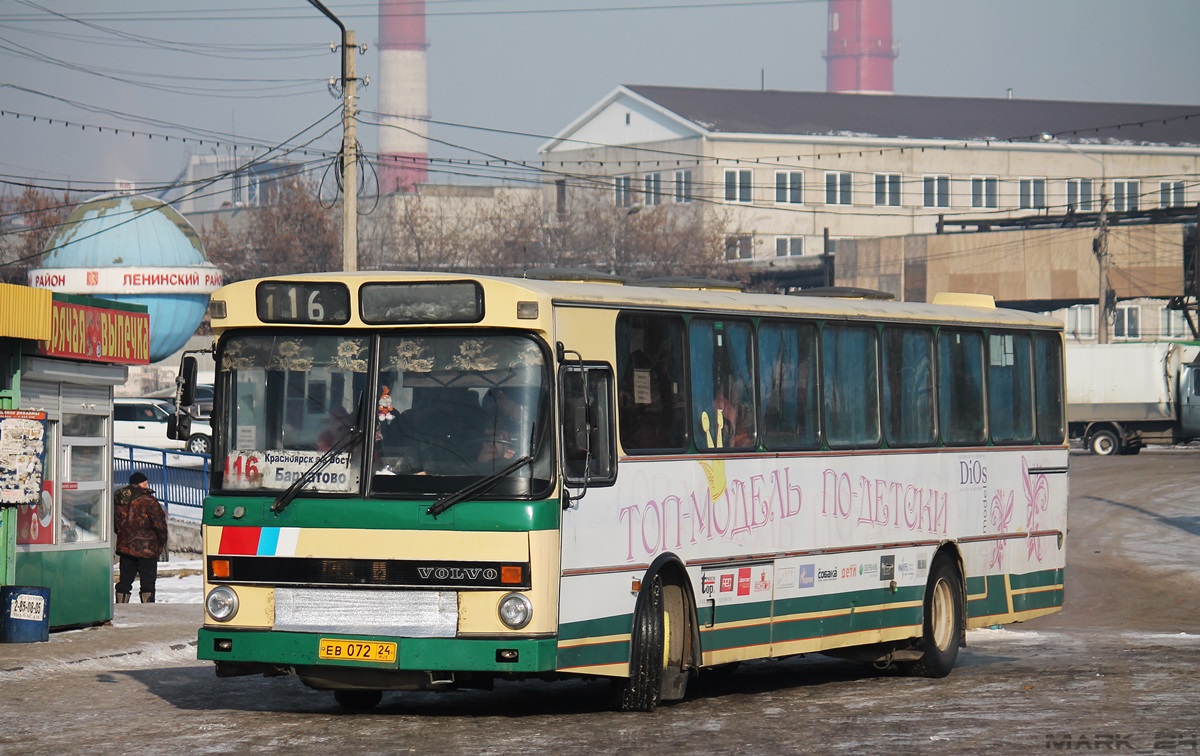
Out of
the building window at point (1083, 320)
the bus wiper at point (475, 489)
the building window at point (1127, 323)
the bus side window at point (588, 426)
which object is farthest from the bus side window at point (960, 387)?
the building window at point (1083, 320)

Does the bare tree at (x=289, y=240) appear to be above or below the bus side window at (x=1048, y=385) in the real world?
above

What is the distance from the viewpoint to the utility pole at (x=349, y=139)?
1114 inches

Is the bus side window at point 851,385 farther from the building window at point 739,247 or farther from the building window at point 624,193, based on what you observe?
the building window at point 624,193

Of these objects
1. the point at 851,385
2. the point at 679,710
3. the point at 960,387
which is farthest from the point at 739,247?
the point at 679,710

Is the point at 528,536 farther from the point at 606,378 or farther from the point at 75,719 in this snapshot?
the point at 75,719

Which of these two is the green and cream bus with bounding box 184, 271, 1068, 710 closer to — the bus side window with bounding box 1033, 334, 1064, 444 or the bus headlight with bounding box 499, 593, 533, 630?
the bus headlight with bounding box 499, 593, 533, 630

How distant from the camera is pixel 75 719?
38.8 ft

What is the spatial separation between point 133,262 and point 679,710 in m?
42.9

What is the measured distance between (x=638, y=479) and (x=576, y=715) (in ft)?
5.14

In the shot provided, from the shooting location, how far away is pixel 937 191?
3996 inches

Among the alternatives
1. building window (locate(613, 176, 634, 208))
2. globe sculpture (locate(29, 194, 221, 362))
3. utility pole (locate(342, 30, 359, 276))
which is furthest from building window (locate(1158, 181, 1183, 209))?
utility pole (locate(342, 30, 359, 276))

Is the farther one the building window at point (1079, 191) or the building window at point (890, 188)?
the building window at point (1079, 191)

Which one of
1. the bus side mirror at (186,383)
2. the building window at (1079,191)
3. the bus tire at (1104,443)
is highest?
the building window at (1079,191)

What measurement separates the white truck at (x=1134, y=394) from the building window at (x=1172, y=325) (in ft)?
106
